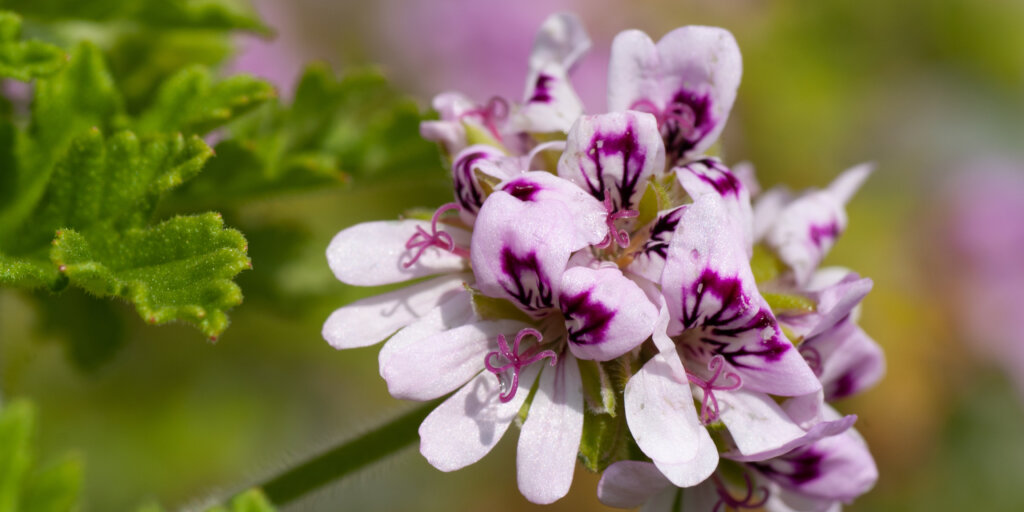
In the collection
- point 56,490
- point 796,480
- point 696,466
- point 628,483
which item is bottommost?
point 56,490

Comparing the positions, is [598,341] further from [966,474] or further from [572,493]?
[966,474]

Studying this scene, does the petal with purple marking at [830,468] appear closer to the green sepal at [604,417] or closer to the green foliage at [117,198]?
the green sepal at [604,417]

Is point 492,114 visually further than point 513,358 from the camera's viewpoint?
Yes

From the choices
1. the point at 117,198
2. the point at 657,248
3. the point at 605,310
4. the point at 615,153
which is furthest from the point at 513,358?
the point at 117,198

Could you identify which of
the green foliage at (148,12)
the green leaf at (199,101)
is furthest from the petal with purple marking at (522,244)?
the green foliage at (148,12)

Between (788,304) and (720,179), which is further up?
(720,179)

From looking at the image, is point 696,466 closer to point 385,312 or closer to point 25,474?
point 385,312

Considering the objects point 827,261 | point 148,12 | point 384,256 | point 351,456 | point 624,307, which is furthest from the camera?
point 827,261
